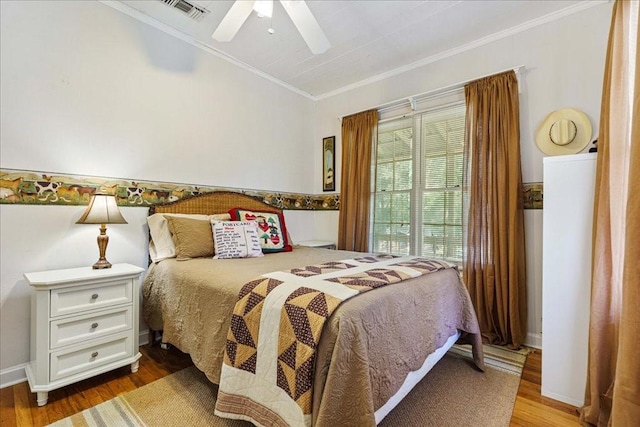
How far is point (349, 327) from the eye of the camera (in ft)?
3.75

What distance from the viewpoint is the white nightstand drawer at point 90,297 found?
1.71m

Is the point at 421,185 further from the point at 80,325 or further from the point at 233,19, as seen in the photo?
the point at 80,325

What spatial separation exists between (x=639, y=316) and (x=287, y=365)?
1169 mm

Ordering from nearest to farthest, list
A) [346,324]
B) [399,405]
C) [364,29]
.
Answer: [346,324] → [399,405] → [364,29]

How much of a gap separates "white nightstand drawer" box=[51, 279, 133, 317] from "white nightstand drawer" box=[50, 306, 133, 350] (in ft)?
0.17

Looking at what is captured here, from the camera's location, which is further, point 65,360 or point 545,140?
point 545,140

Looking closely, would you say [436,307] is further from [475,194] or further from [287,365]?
[475,194]

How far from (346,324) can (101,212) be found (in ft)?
6.17

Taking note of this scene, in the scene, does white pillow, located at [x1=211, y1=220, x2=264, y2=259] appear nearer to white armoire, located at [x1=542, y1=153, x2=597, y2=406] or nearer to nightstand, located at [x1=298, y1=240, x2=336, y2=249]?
nightstand, located at [x1=298, y1=240, x2=336, y2=249]

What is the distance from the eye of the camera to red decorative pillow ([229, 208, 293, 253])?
2799 millimetres

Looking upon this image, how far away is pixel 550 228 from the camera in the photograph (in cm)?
181

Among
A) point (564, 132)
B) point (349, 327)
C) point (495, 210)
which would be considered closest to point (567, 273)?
point (495, 210)

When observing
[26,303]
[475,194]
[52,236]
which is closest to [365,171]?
[475,194]

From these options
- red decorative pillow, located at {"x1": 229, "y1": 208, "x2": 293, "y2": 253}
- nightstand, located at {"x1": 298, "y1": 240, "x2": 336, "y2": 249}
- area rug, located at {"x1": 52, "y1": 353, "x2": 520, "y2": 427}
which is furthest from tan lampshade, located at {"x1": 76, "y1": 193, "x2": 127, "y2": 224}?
nightstand, located at {"x1": 298, "y1": 240, "x2": 336, "y2": 249}
